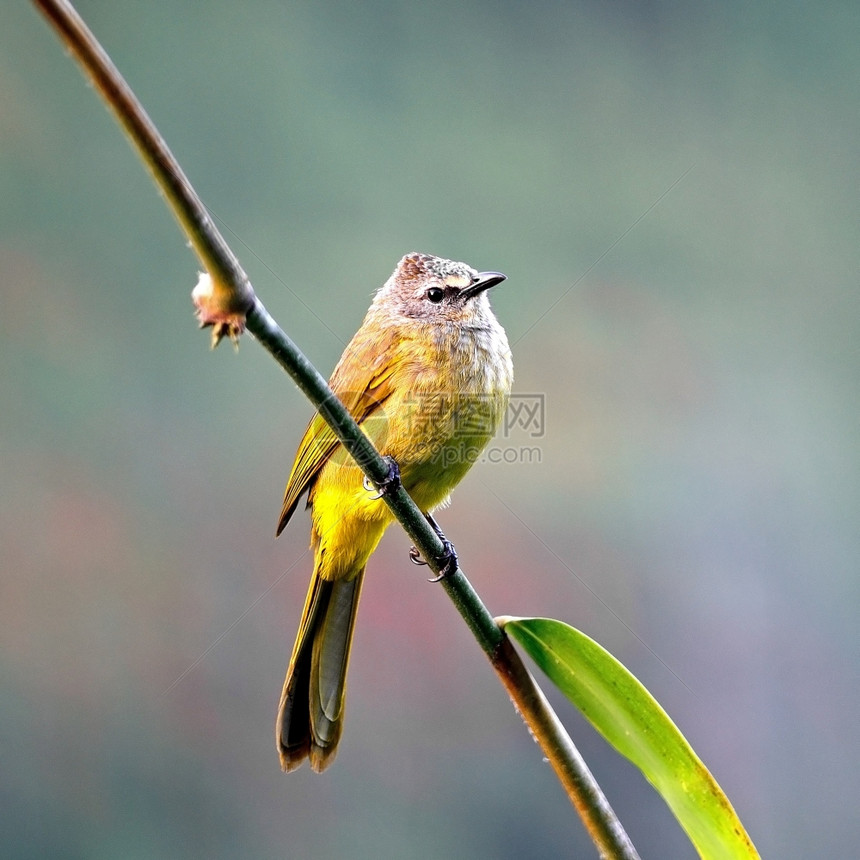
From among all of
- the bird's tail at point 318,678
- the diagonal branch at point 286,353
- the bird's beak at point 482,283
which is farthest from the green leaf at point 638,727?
the bird's beak at point 482,283

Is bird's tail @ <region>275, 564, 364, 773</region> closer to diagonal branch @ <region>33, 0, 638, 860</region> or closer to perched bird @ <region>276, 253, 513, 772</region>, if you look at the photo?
perched bird @ <region>276, 253, 513, 772</region>

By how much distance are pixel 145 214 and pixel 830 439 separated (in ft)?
7.41

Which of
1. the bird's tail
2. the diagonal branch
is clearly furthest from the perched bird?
the diagonal branch

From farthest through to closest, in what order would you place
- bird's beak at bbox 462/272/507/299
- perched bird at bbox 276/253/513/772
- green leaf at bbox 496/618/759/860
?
bird's beak at bbox 462/272/507/299, perched bird at bbox 276/253/513/772, green leaf at bbox 496/618/759/860

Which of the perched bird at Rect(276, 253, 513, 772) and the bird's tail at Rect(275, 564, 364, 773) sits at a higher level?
the perched bird at Rect(276, 253, 513, 772)

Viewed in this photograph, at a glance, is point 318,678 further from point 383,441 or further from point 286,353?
point 286,353

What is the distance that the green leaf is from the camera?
0.73 metres

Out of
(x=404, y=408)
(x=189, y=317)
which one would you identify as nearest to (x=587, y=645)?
(x=404, y=408)

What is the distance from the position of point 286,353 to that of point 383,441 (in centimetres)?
99

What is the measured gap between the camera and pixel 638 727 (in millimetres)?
774

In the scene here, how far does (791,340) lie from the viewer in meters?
2.86

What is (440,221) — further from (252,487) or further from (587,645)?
(587,645)

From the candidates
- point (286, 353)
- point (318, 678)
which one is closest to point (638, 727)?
point (286, 353)

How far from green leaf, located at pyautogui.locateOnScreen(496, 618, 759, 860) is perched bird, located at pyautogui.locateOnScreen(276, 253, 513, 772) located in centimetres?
66
